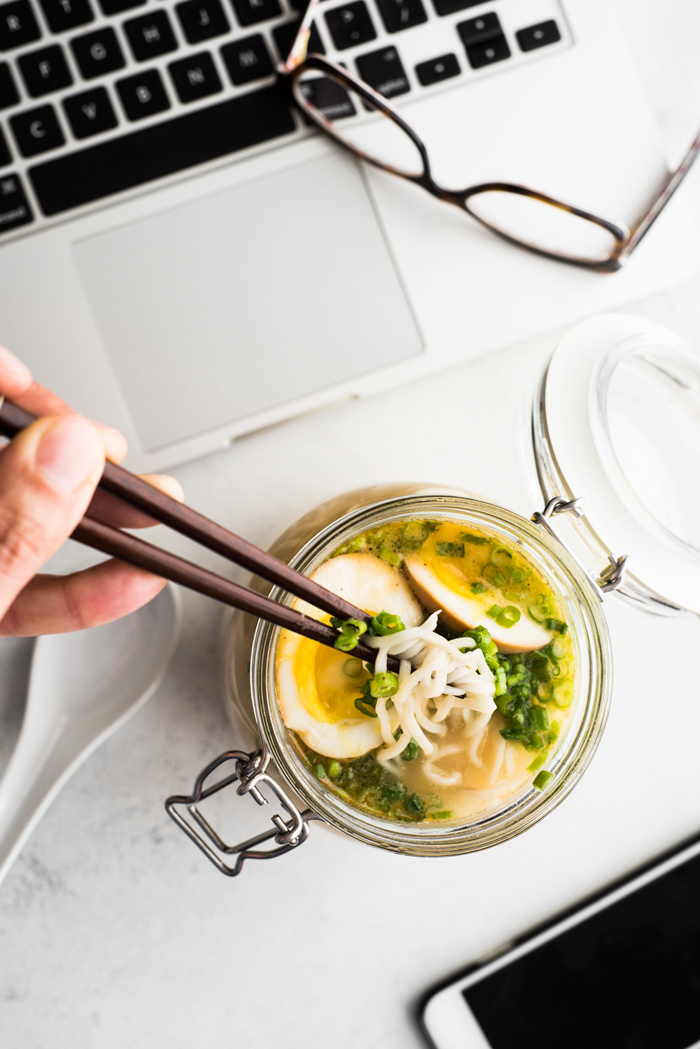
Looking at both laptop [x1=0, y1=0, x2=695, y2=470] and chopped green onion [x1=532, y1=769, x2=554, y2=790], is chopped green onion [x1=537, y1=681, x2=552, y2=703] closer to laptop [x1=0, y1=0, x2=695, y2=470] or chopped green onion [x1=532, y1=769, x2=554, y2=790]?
chopped green onion [x1=532, y1=769, x2=554, y2=790]

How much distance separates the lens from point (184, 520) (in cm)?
36

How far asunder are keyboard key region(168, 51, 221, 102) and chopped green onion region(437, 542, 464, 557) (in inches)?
16.9

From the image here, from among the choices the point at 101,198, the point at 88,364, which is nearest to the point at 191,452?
the point at 88,364

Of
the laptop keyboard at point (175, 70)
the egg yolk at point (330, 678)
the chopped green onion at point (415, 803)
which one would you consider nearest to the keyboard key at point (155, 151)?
the laptop keyboard at point (175, 70)

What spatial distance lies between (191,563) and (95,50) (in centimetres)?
46

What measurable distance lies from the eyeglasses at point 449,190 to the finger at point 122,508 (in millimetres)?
332

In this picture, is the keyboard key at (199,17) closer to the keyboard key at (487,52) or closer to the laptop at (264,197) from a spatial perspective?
the laptop at (264,197)

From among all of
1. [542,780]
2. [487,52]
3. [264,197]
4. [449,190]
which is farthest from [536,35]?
[542,780]

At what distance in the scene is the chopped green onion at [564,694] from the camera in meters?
0.47

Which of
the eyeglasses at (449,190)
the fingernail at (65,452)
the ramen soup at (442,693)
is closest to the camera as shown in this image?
the fingernail at (65,452)

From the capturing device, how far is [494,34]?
0.60 meters

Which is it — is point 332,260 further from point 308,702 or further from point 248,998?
point 248,998

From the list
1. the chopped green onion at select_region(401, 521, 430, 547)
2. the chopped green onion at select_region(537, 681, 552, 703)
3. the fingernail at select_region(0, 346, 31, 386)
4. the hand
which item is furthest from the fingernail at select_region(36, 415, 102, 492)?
the chopped green onion at select_region(537, 681, 552, 703)

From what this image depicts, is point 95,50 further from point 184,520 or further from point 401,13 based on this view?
point 184,520
